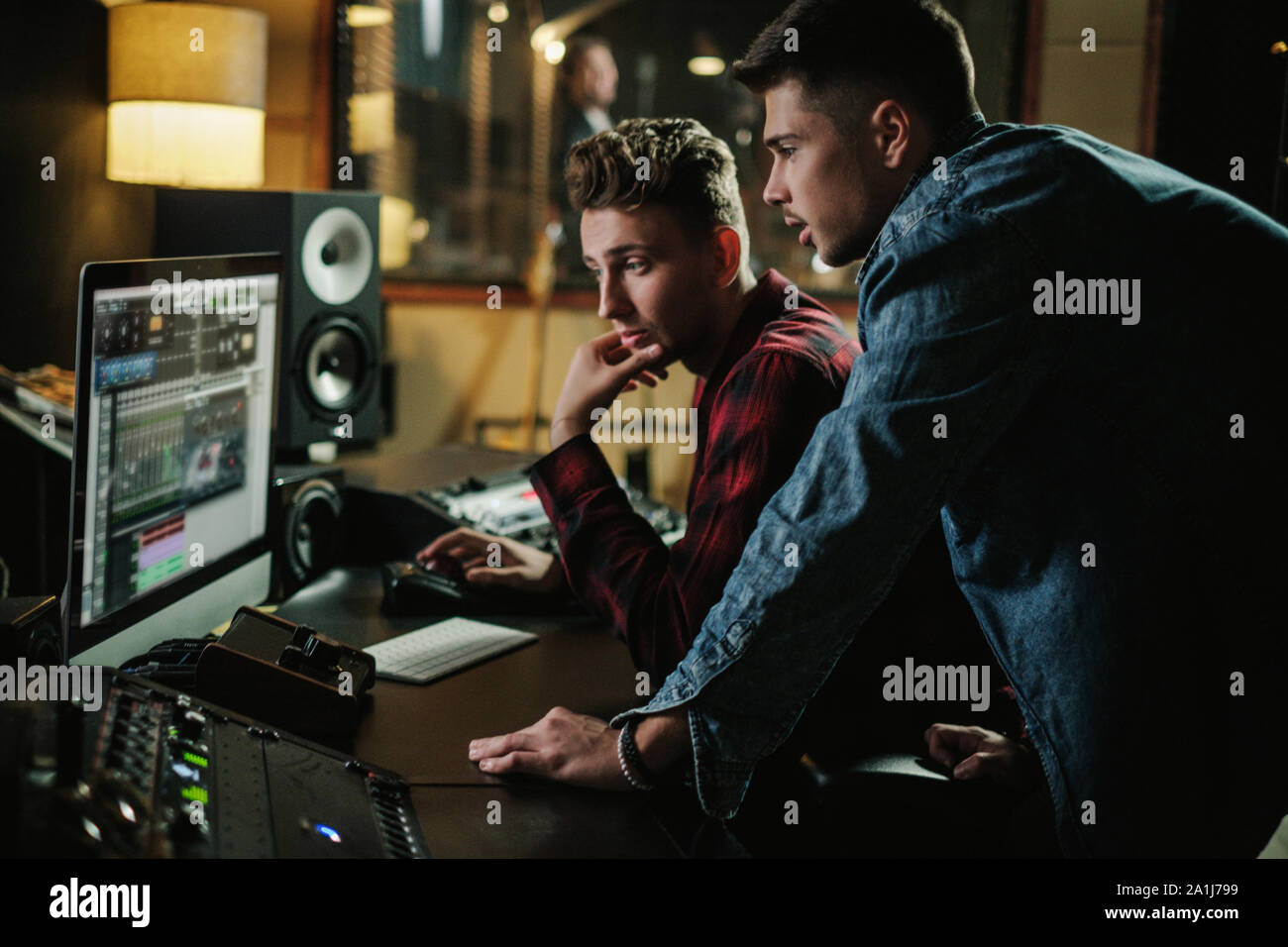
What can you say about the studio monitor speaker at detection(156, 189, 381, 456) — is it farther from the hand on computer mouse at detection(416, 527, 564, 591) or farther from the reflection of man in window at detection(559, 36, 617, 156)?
the reflection of man in window at detection(559, 36, 617, 156)

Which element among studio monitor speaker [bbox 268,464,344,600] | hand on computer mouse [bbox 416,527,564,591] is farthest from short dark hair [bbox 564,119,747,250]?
studio monitor speaker [bbox 268,464,344,600]

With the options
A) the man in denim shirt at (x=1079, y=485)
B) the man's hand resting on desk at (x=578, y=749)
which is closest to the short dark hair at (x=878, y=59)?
the man in denim shirt at (x=1079, y=485)

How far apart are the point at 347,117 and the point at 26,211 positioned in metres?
2.48

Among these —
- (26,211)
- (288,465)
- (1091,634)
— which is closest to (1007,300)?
(1091,634)

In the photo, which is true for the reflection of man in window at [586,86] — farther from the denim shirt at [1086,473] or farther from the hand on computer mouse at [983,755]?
the denim shirt at [1086,473]

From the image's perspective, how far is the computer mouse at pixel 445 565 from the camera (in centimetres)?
174

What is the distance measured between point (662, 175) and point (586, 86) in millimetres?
3517

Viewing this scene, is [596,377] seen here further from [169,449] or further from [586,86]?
[586,86]

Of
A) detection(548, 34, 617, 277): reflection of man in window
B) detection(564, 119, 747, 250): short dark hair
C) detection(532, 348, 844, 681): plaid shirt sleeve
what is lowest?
detection(532, 348, 844, 681): plaid shirt sleeve

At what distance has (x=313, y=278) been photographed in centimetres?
212

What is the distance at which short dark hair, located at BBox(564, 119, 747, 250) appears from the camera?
4.88ft

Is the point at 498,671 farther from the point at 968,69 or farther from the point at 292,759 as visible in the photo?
the point at 968,69

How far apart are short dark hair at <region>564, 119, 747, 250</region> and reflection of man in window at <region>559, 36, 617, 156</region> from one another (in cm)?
334

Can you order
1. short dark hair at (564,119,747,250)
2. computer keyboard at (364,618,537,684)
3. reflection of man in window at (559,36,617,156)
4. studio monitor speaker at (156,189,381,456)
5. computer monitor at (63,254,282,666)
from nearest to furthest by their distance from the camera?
computer monitor at (63,254,282,666) < computer keyboard at (364,618,537,684) < short dark hair at (564,119,747,250) < studio monitor speaker at (156,189,381,456) < reflection of man in window at (559,36,617,156)
